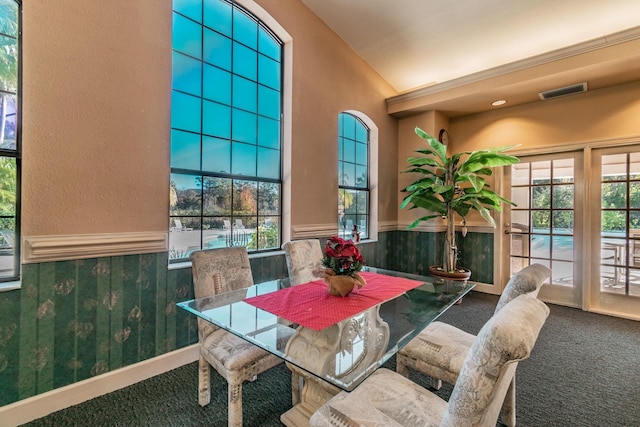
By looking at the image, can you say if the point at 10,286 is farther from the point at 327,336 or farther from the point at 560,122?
the point at 560,122

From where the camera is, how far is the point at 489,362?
784mm

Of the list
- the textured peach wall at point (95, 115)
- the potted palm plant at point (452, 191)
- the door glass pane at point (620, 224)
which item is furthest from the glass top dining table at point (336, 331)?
A: the door glass pane at point (620, 224)

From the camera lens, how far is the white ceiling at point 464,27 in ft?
9.39

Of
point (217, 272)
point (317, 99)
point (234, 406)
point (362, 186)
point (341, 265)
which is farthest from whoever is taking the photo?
point (362, 186)

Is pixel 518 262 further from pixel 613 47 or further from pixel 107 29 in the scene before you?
pixel 107 29

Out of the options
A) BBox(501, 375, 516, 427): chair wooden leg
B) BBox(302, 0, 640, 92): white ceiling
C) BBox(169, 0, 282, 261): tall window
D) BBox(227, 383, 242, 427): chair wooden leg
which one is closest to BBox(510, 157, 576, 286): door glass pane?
BBox(302, 0, 640, 92): white ceiling

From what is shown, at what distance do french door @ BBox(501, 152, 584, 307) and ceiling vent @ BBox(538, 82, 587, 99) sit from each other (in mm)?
755

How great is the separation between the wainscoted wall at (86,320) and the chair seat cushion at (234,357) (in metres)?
0.66

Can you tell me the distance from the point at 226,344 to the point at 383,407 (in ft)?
3.05

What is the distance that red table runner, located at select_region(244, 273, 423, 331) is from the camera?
141cm

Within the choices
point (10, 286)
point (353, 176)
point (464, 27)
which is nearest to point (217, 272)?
point (10, 286)

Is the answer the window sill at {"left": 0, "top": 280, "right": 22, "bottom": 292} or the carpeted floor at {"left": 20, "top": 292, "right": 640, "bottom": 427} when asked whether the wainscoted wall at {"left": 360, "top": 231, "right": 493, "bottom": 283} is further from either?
the window sill at {"left": 0, "top": 280, "right": 22, "bottom": 292}

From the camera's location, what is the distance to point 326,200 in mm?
3451

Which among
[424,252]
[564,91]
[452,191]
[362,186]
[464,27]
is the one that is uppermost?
[464,27]
